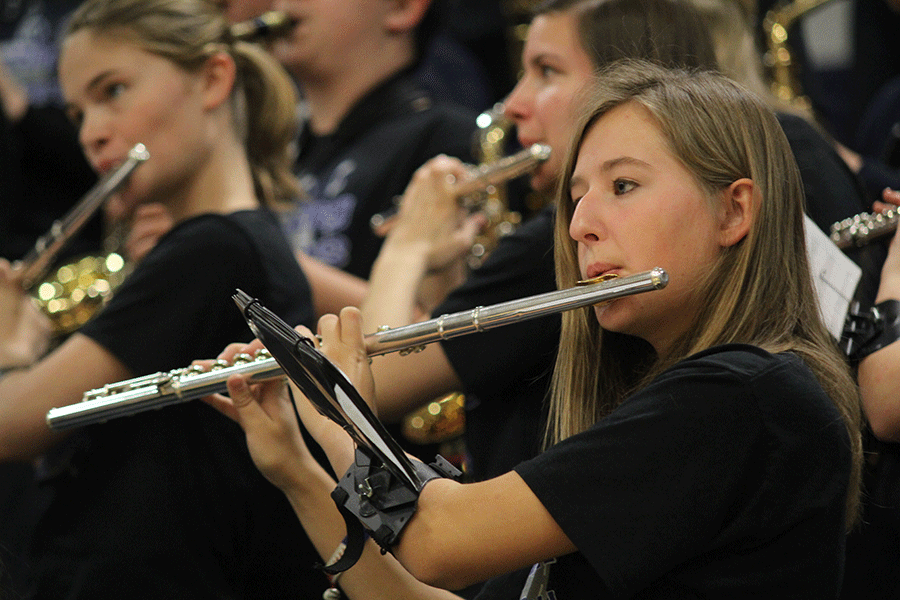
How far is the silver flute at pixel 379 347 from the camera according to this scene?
4.63ft

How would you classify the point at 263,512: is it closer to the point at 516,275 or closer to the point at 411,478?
the point at 516,275

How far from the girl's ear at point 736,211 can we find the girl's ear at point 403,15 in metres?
1.94

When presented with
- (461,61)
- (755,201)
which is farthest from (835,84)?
(755,201)

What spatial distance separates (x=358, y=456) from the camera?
133 cm

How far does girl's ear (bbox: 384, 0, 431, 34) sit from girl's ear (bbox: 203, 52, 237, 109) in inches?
34.3

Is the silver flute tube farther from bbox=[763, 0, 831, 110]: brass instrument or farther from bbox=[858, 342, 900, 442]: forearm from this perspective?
bbox=[763, 0, 831, 110]: brass instrument

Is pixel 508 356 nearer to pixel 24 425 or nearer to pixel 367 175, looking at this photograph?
pixel 24 425

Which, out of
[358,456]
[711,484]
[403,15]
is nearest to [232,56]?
[403,15]

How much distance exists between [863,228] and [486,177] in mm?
864

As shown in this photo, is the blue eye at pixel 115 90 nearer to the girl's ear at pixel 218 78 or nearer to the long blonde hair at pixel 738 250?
the girl's ear at pixel 218 78

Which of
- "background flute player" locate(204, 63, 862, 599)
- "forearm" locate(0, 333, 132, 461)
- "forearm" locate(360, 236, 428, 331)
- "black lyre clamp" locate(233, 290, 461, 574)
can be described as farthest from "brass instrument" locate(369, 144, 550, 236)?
"black lyre clamp" locate(233, 290, 461, 574)

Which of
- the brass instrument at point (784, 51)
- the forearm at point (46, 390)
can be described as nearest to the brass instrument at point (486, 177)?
the forearm at point (46, 390)

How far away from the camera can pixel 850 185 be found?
1974 millimetres

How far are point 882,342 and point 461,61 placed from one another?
2.45m
